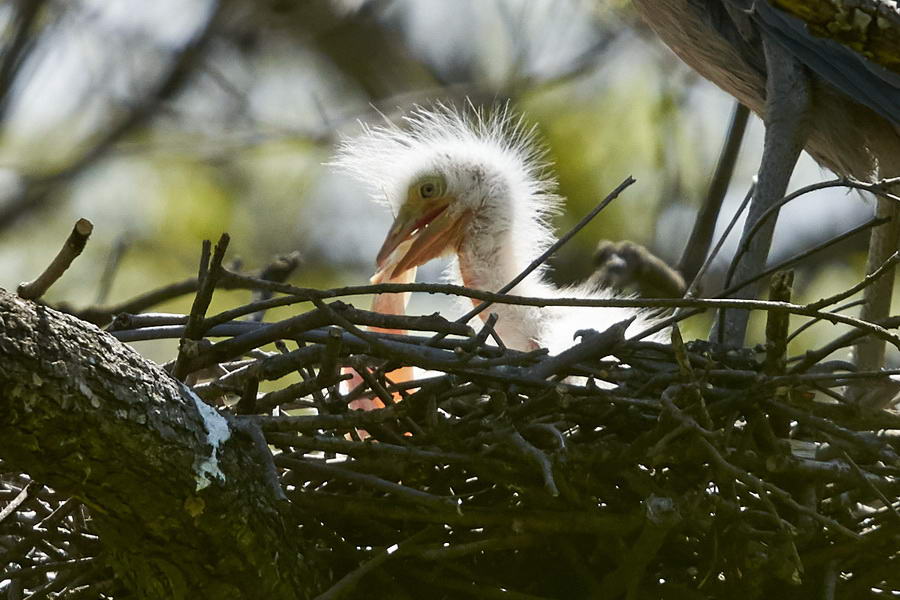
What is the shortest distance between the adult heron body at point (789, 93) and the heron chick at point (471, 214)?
1.48 feet

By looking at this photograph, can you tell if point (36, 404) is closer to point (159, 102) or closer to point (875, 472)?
point (875, 472)

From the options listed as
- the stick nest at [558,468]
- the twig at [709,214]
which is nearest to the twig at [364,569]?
the stick nest at [558,468]

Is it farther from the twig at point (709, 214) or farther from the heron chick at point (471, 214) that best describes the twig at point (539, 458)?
the twig at point (709, 214)

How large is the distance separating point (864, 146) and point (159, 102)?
2.16 meters

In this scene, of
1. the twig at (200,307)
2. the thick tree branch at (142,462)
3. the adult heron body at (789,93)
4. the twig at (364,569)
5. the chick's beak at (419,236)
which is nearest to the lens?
the thick tree branch at (142,462)

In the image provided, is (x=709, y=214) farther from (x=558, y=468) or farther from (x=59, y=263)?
(x=59, y=263)


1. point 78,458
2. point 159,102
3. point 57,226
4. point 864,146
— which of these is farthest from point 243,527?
point 57,226

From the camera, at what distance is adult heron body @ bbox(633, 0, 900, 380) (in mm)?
2873

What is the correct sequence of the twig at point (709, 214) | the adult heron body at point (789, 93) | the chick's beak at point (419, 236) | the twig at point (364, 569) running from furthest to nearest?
1. the twig at point (709, 214)
2. the chick's beak at point (419, 236)
3. the adult heron body at point (789, 93)
4. the twig at point (364, 569)

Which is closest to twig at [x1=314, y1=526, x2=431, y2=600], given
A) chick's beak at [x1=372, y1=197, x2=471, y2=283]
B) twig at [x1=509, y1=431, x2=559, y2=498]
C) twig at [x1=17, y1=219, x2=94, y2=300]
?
twig at [x1=509, y1=431, x2=559, y2=498]

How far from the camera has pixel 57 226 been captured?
4.86 meters

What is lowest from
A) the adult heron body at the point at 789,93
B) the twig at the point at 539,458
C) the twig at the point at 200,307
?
the twig at the point at 539,458

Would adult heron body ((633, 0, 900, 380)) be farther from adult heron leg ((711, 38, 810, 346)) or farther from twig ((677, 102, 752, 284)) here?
twig ((677, 102, 752, 284))

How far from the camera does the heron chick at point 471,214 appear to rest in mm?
2941
